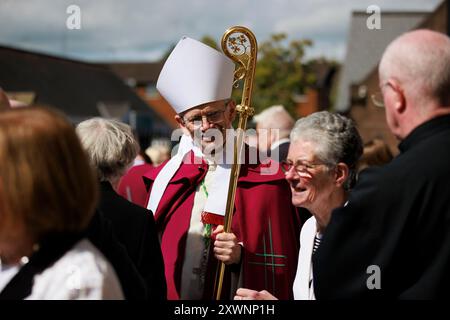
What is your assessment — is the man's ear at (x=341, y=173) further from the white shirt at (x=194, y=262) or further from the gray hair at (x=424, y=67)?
the white shirt at (x=194, y=262)

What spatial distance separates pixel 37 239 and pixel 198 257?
1939mm

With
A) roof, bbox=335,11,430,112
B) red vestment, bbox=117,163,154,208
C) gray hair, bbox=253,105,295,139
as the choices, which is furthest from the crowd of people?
roof, bbox=335,11,430,112

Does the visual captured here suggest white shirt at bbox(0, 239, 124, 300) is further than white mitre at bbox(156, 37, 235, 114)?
No

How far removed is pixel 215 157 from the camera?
389 cm

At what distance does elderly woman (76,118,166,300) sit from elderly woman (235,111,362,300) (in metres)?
0.65

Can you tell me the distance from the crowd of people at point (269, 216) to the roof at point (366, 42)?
99.2 feet

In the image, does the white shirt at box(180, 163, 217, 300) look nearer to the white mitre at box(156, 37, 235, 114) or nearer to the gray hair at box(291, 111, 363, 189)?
the white mitre at box(156, 37, 235, 114)

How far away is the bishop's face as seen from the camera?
3.77m

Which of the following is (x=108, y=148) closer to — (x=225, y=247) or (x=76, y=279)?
(x=225, y=247)

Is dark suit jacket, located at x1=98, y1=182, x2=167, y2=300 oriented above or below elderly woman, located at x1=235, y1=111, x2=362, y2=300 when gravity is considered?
below

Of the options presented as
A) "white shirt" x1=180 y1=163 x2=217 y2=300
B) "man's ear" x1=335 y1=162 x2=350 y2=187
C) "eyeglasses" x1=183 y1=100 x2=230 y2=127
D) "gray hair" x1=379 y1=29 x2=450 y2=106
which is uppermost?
"gray hair" x1=379 y1=29 x2=450 y2=106

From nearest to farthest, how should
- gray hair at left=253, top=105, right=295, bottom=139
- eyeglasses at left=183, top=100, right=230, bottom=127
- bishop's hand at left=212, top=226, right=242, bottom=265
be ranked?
bishop's hand at left=212, top=226, right=242, bottom=265
eyeglasses at left=183, top=100, right=230, bottom=127
gray hair at left=253, top=105, right=295, bottom=139

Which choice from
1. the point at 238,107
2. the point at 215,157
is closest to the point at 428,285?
the point at 238,107

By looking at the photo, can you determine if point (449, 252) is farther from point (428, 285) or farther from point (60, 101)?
point (60, 101)
